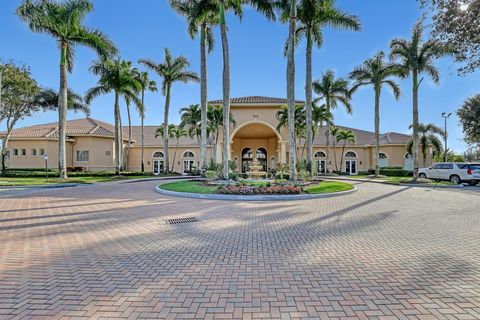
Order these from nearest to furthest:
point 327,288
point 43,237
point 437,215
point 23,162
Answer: point 327,288 < point 43,237 < point 437,215 < point 23,162

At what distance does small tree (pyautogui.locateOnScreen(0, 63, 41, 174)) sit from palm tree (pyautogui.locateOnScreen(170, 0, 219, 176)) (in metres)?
17.2

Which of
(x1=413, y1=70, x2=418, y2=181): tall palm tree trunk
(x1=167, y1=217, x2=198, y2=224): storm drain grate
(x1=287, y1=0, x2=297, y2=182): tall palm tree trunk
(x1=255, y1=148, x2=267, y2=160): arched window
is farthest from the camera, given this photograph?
(x1=255, y1=148, x2=267, y2=160): arched window

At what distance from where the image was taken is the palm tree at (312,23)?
63.5ft

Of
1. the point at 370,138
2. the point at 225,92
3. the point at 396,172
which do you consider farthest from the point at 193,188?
the point at 370,138

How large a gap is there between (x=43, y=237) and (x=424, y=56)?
2768cm

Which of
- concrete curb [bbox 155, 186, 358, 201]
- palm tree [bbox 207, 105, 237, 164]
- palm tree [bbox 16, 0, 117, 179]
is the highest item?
palm tree [bbox 16, 0, 117, 179]

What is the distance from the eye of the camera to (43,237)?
253 inches

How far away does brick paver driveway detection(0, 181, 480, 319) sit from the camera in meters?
3.36

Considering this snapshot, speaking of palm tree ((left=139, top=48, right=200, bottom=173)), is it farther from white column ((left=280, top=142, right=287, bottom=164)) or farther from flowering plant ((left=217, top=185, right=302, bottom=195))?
flowering plant ((left=217, top=185, right=302, bottom=195))

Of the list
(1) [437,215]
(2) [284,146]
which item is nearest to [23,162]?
(2) [284,146]

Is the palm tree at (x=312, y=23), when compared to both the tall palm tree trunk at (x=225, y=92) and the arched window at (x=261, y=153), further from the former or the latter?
the arched window at (x=261, y=153)

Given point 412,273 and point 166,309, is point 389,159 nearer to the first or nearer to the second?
point 412,273

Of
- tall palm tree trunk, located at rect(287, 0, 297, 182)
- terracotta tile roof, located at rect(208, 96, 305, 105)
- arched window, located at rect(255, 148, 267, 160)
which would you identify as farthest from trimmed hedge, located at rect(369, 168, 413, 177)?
tall palm tree trunk, located at rect(287, 0, 297, 182)

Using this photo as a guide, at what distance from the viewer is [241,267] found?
183 inches
